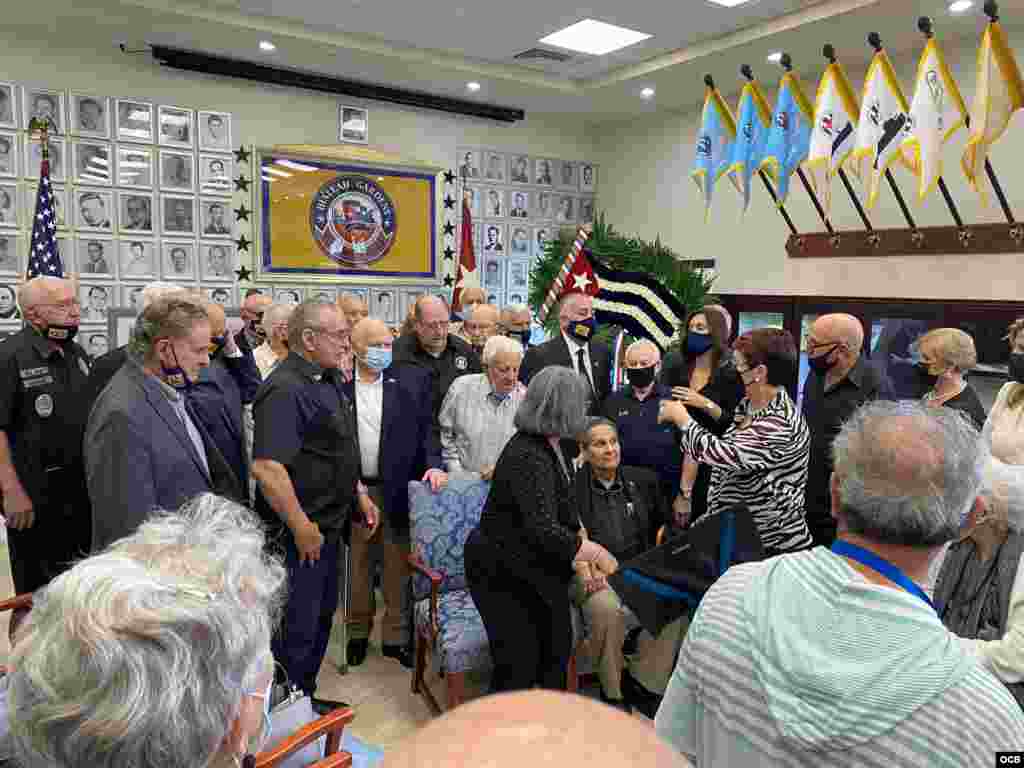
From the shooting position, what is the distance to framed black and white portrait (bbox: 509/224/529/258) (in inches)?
302

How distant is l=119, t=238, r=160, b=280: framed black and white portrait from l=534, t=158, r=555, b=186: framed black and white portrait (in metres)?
3.95

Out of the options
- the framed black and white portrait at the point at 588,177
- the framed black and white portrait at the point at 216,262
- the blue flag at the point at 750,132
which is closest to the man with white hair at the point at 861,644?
the blue flag at the point at 750,132

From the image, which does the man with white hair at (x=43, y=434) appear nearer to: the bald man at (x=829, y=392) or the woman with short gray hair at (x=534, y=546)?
the woman with short gray hair at (x=534, y=546)

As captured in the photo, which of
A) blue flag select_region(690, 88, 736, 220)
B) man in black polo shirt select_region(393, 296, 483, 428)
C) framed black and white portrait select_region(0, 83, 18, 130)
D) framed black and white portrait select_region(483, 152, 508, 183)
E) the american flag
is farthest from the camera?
framed black and white portrait select_region(483, 152, 508, 183)

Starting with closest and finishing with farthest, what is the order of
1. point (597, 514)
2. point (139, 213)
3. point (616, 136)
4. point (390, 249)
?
point (597, 514) → point (139, 213) → point (390, 249) → point (616, 136)

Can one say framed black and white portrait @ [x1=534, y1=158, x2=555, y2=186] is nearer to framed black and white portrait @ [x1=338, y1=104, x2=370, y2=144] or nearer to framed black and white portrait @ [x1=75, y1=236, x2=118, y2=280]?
framed black and white portrait @ [x1=338, y1=104, x2=370, y2=144]

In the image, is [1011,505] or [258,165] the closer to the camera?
[1011,505]

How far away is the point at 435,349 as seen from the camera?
371cm

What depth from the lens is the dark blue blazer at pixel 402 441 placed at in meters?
3.32

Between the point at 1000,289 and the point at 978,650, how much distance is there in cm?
418

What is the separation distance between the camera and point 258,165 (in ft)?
20.2

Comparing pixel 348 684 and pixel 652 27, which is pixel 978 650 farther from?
pixel 652 27

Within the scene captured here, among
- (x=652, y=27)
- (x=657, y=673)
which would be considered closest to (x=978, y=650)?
(x=657, y=673)

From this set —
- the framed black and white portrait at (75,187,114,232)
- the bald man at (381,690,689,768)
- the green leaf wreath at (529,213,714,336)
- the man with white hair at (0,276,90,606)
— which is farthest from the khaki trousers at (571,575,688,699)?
the framed black and white portrait at (75,187,114,232)
